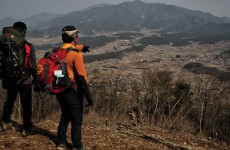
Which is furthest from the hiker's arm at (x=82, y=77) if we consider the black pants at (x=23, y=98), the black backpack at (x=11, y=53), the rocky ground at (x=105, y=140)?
the rocky ground at (x=105, y=140)

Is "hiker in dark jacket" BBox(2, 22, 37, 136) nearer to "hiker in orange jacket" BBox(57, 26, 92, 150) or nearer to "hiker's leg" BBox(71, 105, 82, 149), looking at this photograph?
"hiker in orange jacket" BBox(57, 26, 92, 150)

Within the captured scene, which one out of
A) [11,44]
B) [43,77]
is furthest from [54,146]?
[11,44]

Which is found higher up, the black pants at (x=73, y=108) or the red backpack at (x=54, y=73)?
the red backpack at (x=54, y=73)

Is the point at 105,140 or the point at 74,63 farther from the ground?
the point at 74,63

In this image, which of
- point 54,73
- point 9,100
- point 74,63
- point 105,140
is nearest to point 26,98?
point 9,100

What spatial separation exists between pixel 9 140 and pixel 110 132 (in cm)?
180

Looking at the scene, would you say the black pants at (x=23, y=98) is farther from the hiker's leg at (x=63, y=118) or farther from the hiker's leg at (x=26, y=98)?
the hiker's leg at (x=63, y=118)

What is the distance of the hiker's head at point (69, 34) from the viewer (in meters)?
4.27

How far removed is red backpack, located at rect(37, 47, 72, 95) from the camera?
423 cm

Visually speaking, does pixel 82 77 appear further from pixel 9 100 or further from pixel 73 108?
pixel 9 100

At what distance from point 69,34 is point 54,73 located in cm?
52

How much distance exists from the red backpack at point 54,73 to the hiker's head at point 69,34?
15cm

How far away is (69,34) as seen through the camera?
428 centimetres

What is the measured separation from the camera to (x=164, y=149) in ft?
18.3
